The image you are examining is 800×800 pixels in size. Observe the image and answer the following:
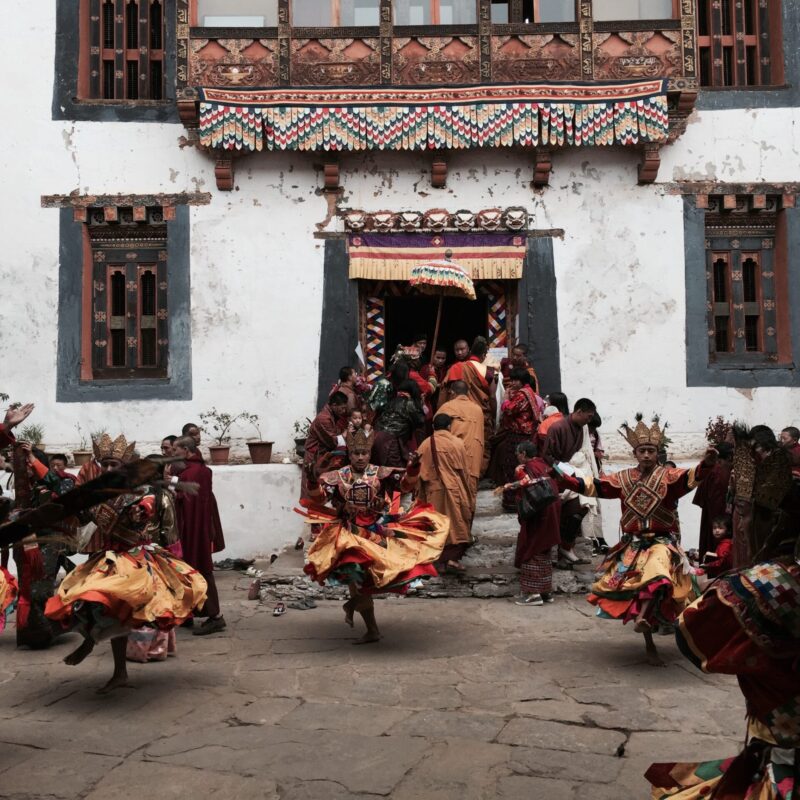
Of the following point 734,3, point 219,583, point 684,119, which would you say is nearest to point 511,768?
point 219,583

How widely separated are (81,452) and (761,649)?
10.1 metres

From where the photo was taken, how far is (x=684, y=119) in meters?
11.9

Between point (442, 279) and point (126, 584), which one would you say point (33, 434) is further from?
point (126, 584)

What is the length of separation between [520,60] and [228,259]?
172 inches

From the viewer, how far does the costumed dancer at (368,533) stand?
6934 millimetres

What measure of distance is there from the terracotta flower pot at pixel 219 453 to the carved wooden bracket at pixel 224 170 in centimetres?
322

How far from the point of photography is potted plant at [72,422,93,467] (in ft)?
37.9

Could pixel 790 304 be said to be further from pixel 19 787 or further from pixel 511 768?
pixel 19 787

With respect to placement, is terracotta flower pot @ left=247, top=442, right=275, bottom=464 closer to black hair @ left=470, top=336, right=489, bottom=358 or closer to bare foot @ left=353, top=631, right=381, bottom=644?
black hair @ left=470, top=336, right=489, bottom=358

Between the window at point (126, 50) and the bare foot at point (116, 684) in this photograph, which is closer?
the bare foot at point (116, 684)

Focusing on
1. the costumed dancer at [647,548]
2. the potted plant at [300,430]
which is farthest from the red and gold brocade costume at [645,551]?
the potted plant at [300,430]

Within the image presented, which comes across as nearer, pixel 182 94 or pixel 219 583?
pixel 219 583

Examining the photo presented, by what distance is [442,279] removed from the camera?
10.7m

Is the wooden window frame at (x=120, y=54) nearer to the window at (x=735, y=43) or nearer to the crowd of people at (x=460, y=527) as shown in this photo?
the crowd of people at (x=460, y=527)
